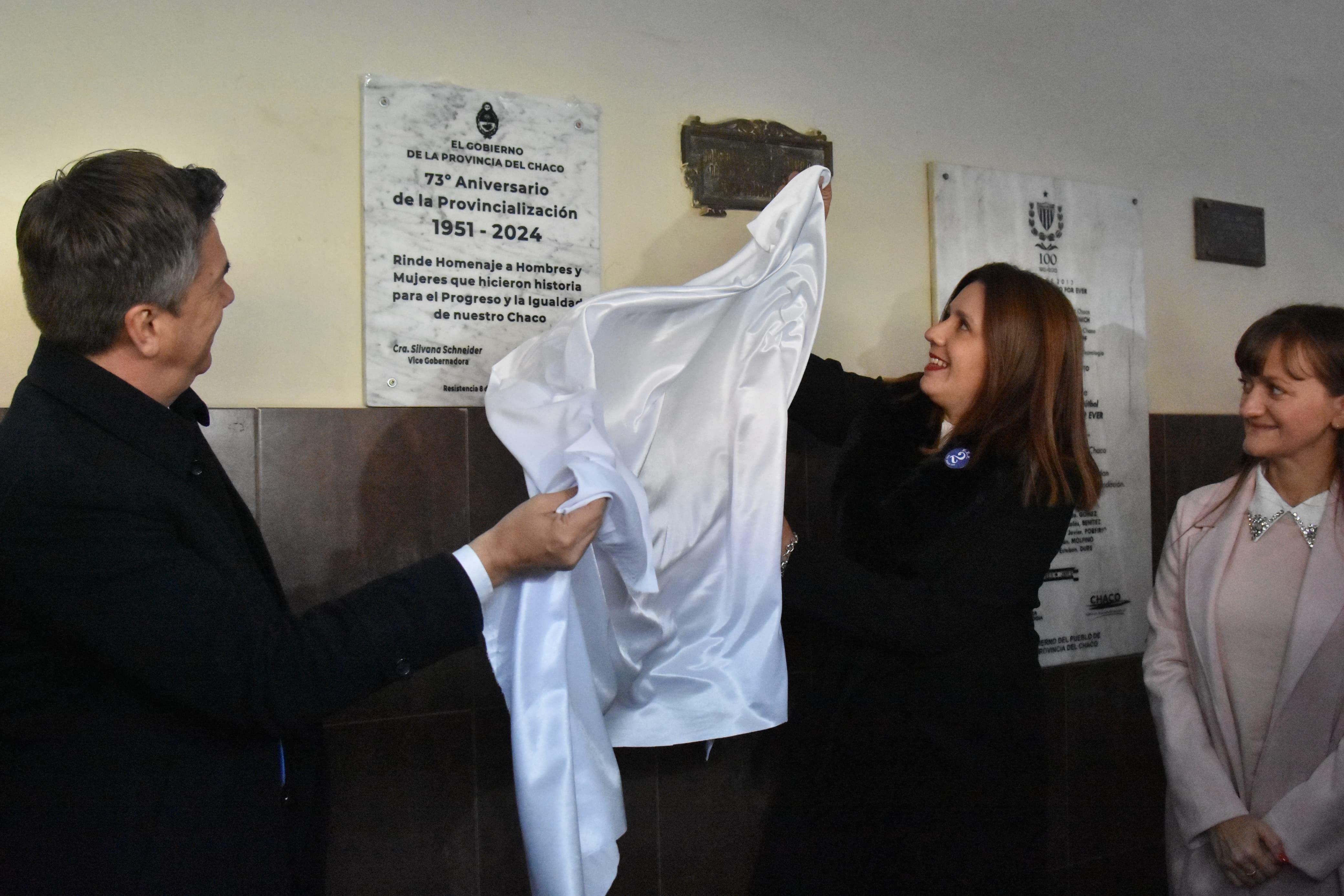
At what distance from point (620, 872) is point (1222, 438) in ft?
6.46

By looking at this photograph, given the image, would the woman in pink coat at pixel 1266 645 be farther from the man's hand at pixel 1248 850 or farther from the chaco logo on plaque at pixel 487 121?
the chaco logo on plaque at pixel 487 121

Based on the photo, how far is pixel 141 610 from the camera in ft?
3.26

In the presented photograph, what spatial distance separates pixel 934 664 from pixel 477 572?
839 mm

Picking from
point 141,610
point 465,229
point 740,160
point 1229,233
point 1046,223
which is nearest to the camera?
point 141,610

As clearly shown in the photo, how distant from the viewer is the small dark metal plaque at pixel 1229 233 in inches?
102

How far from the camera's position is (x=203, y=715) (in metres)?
1.10

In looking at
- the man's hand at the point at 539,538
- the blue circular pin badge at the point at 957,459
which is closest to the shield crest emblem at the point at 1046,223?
the blue circular pin badge at the point at 957,459

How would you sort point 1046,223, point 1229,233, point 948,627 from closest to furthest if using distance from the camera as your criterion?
1. point 948,627
2. point 1046,223
3. point 1229,233

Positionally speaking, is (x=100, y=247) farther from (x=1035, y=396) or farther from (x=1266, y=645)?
(x=1266, y=645)

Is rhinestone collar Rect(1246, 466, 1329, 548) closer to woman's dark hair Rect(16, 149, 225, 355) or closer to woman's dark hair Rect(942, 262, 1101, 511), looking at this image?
woman's dark hair Rect(942, 262, 1101, 511)

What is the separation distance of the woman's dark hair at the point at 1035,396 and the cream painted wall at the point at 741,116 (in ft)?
1.56

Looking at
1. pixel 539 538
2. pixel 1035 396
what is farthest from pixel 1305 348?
pixel 539 538

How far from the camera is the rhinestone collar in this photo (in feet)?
5.60

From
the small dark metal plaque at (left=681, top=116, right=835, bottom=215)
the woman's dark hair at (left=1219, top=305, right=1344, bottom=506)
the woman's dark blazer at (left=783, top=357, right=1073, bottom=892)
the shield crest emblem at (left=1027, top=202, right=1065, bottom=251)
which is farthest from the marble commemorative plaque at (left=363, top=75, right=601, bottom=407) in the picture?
the woman's dark hair at (left=1219, top=305, right=1344, bottom=506)
